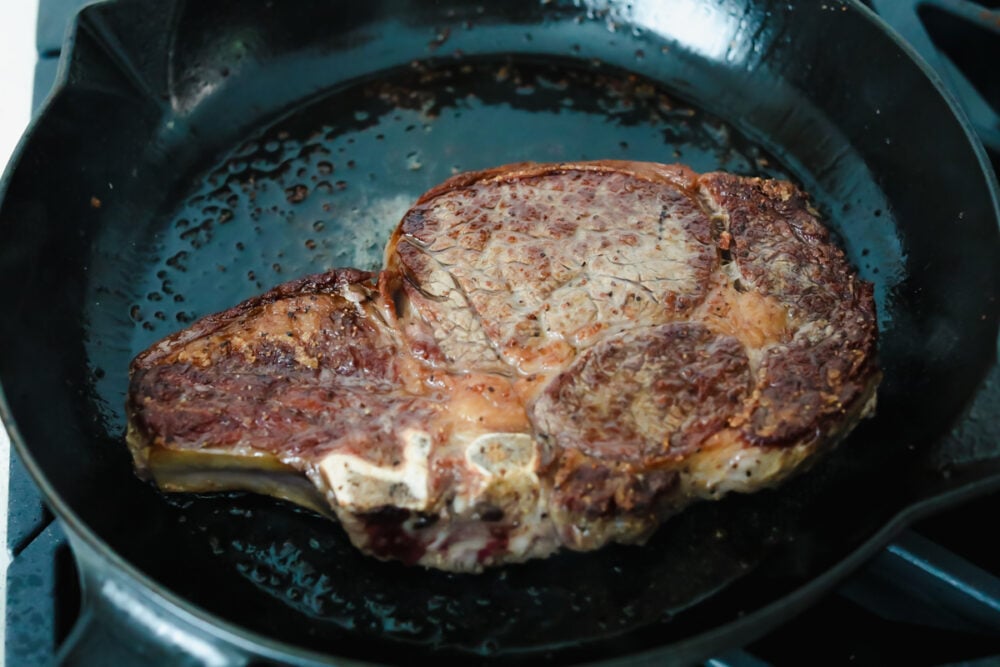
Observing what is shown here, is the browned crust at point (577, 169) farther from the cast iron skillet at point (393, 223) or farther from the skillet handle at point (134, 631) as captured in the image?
the skillet handle at point (134, 631)

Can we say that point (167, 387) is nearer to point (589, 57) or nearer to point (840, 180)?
point (589, 57)

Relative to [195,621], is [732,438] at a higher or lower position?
higher

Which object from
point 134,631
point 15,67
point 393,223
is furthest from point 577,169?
point 15,67

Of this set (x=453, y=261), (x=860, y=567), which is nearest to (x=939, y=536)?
(x=860, y=567)

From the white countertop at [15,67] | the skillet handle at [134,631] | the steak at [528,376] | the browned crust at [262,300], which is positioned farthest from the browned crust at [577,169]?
the white countertop at [15,67]

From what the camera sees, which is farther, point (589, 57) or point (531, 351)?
point (589, 57)

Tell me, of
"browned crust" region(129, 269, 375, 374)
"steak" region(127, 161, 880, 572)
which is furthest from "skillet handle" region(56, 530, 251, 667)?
"browned crust" region(129, 269, 375, 374)
